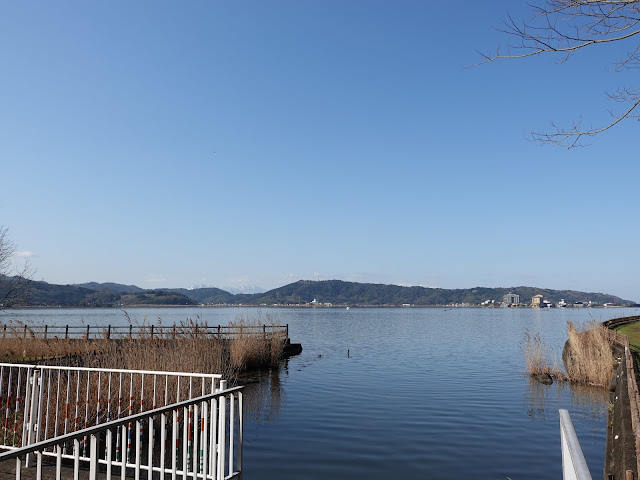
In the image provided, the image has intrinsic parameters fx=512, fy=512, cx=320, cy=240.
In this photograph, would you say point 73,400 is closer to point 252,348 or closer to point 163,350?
point 163,350

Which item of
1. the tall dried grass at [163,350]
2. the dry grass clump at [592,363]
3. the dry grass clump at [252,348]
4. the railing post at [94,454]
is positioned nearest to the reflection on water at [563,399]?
the dry grass clump at [592,363]

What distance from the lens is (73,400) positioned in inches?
463

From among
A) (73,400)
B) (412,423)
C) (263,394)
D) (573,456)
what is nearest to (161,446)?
(573,456)

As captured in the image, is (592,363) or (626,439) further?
(592,363)

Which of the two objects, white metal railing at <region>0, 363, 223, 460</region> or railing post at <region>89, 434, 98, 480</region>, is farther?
white metal railing at <region>0, 363, 223, 460</region>

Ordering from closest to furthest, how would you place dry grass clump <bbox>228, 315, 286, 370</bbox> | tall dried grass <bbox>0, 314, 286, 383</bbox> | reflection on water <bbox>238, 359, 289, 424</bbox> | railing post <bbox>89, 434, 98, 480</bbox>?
railing post <bbox>89, 434, 98, 480</bbox>, tall dried grass <bbox>0, 314, 286, 383</bbox>, reflection on water <bbox>238, 359, 289, 424</bbox>, dry grass clump <bbox>228, 315, 286, 370</bbox>

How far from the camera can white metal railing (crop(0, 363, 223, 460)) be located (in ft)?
27.9

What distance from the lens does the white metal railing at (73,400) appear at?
849 centimetres

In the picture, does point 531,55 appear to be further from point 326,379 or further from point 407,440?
point 326,379

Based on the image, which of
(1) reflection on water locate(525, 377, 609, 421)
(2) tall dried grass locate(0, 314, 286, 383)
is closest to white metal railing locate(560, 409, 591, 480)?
(2) tall dried grass locate(0, 314, 286, 383)

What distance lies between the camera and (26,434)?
8.74 metres

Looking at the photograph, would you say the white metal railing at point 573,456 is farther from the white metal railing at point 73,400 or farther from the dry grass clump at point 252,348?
the dry grass clump at point 252,348

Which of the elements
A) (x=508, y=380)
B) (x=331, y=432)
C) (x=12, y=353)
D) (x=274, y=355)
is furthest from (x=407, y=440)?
(x=12, y=353)

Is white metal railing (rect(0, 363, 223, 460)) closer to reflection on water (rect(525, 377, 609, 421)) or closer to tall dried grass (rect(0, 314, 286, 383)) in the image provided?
tall dried grass (rect(0, 314, 286, 383))
